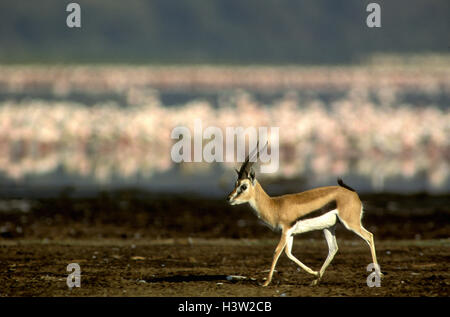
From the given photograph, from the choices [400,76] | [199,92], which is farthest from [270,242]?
[400,76]

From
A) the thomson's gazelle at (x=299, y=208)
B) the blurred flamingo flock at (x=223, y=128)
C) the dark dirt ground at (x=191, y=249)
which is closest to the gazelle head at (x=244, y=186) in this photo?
the thomson's gazelle at (x=299, y=208)

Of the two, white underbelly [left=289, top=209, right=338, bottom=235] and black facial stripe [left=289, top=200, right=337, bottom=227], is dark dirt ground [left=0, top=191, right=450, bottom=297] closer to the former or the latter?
white underbelly [left=289, top=209, right=338, bottom=235]

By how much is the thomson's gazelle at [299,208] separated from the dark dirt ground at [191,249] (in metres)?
0.69

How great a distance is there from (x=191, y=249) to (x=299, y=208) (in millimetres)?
4460

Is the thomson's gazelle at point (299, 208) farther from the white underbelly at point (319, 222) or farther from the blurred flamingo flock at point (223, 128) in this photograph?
the blurred flamingo flock at point (223, 128)

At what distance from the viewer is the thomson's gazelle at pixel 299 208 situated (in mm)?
12414

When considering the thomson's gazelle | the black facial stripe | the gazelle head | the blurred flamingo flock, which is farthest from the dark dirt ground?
the blurred flamingo flock

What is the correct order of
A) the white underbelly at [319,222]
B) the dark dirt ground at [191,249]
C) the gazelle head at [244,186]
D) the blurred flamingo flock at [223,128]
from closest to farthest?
the white underbelly at [319,222] → the gazelle head at [244,186] → the dark dirt ground at [191,249] → the blurred flamingo flock at [223,128]

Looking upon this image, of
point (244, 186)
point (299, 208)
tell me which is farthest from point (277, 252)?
point (244, 186)

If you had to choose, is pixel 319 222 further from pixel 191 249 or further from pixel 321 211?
pixel 191 249

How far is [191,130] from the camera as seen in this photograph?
37.2m

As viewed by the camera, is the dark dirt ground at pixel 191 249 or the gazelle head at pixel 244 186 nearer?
the gazelle head at pixel 244 186

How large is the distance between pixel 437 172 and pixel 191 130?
393 inches

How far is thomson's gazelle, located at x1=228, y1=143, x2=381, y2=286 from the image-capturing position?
489 inches
